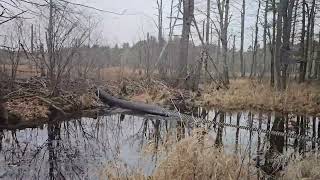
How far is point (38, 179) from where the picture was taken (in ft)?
19.0

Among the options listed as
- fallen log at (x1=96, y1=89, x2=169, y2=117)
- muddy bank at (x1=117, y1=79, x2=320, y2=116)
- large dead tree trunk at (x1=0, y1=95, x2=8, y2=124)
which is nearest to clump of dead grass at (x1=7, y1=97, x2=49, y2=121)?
large dead tree trunk at (x1=0, y1=95, x2=8, y2=124)

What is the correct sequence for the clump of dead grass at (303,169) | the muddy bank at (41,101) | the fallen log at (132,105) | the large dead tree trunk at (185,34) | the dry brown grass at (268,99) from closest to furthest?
the clump of dead grass at (303,169), the muddy bank at (41,101), the fallen log at (132,105), the dry brown grass at (268,99), the large dead tree trunk at (185,34)

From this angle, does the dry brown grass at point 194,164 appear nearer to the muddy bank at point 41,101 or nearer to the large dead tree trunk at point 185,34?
the muddy bank at point 41,101

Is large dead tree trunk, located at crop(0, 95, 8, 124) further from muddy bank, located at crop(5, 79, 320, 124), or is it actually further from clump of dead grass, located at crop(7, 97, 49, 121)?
clump of dead grass, located at crop(7, 97, 49, 121)

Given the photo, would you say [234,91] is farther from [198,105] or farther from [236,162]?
[236,162]

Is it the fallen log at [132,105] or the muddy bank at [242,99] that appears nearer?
the fallen log at [132,105]

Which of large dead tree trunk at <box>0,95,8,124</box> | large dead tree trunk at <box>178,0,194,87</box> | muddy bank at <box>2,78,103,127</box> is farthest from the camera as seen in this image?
large dead tree trunk at <box>178,0,194,87</box>

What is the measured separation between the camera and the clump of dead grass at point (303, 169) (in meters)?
5.26

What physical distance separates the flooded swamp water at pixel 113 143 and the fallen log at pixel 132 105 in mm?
415

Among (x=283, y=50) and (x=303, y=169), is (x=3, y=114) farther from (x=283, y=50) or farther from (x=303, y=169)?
(x=283, y=50)

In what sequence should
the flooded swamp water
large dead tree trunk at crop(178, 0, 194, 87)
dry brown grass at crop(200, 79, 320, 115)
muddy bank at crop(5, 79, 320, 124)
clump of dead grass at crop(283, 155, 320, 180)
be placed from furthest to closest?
1. large dead tree trunk at crop(178, 0, 194, 87)
2. dry brown grass at crop(200, 79, 320, 115)
3. muddy bank at crop(5, 79, 320, 124)
4. the flooded swamp water
5. clump of dead grass at crop(283, 155, 320, 180)

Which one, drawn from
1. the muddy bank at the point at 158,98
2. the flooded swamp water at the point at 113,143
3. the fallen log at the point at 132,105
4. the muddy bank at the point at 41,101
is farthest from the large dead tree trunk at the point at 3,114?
the fallen log at the point at 132,105

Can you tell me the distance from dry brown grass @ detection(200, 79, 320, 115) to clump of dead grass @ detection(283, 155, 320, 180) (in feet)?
29.8

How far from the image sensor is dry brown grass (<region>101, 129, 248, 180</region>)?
4516 mm
